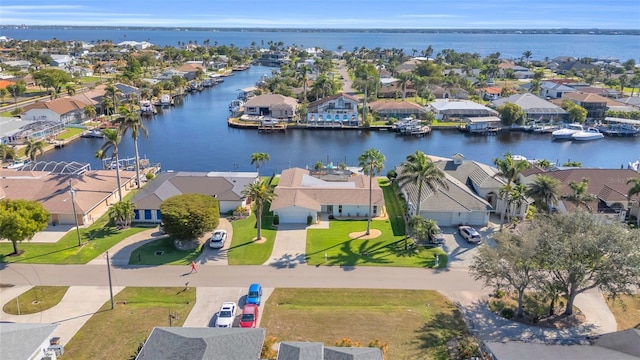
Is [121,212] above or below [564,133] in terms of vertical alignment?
below

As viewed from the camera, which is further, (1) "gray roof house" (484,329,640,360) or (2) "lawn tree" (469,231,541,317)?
(2) "lawn tree" (469,231,541,317)

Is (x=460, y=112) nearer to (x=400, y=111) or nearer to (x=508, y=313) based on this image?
(x=400, y=111)

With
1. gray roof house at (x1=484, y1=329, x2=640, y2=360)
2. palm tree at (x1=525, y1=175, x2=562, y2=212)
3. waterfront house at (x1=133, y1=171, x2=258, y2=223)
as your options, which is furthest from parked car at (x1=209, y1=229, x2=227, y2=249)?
palm tree at (x1=525, y1=175, x2=562, y2=212)

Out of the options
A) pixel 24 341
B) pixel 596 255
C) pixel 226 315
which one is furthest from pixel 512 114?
pixel 24 341

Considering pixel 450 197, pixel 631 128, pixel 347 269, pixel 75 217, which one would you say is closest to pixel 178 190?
pixel 75 217

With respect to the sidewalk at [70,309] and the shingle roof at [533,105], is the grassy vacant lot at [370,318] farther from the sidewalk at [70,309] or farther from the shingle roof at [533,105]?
the shingle roof at [533,105]

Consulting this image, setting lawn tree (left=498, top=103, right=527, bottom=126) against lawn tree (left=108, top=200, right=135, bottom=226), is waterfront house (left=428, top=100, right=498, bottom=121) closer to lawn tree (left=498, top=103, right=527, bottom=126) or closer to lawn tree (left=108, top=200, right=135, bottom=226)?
lawn tree (left=498, top=103, right=527, bottom=126)
